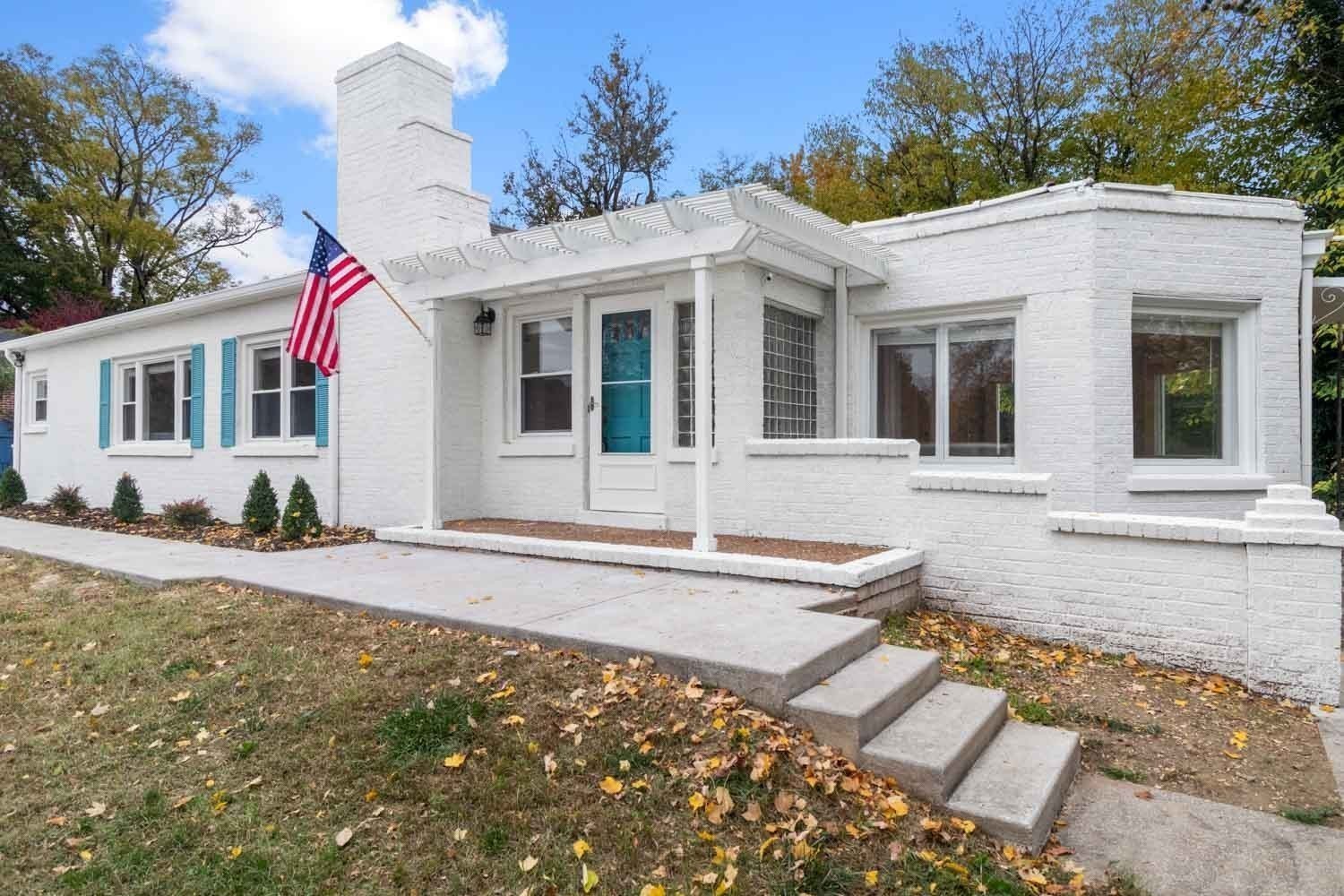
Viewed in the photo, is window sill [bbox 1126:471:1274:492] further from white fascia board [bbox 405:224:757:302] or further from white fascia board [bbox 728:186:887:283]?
white fascia board [bbox 405:224:757:302]

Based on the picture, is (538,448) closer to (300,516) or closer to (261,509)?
(300,516)

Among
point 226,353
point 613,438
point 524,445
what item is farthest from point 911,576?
point 226,353

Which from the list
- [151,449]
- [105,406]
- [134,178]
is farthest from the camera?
[134,178]

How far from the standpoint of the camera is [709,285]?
6129mm

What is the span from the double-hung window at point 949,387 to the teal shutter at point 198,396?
9158 millimetres

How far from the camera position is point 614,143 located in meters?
23.4

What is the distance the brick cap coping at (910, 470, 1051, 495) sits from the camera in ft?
18.4

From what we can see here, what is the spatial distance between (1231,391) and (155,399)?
14.0m

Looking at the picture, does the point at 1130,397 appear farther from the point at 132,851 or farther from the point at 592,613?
the point at 132,851

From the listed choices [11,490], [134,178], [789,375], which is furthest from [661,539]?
[134,178]

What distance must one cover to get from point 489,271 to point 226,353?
17.7 feet

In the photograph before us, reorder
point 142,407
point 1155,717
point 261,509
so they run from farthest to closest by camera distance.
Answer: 1. point 142,407
2. point 261,509
3. point 1155,717

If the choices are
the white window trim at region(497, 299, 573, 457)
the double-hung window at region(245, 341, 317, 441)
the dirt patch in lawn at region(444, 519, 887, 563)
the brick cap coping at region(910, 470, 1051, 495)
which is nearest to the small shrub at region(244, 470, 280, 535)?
the double-hung window at region(245, 341, 317, 441)

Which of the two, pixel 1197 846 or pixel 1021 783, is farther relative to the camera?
pixel 1021 783
